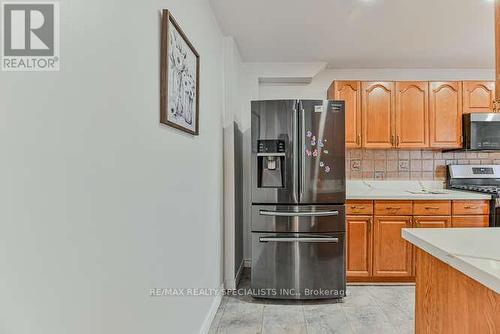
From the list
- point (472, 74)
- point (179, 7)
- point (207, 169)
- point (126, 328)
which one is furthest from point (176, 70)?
point (472, 74)

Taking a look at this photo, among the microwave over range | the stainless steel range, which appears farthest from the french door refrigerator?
the stainless steel range

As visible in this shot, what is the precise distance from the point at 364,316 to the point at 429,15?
7.89ft

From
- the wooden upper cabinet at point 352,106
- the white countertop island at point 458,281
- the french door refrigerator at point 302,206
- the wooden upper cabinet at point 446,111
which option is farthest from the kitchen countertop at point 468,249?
the wooden upper cabinet at point 446,111

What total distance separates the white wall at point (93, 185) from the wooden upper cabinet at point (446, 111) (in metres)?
3.05

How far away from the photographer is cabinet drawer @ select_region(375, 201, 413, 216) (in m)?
3.40

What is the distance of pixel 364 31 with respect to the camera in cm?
294

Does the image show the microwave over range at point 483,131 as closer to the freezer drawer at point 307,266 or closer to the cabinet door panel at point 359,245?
the cabinet door panel at point 359,245

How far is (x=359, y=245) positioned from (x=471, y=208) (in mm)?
1145

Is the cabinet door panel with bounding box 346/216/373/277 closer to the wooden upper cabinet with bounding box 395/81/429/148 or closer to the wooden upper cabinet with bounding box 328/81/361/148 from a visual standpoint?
the wooden upper cabinet with bounding box 328/81/361/148

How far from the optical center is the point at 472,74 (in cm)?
402

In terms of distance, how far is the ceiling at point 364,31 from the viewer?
8.16 ft

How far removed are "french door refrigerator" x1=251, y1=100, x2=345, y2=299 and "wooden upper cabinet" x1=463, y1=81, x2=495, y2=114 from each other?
1.67 metres

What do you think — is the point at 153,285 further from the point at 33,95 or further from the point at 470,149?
the point at 470,149

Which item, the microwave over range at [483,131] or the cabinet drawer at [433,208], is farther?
the microwave over range at [483,131]
